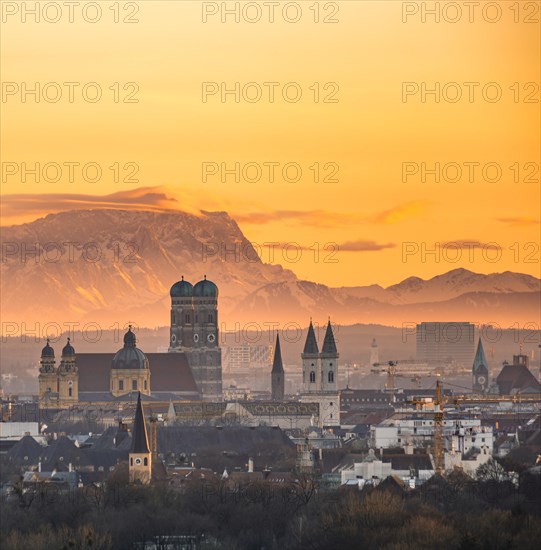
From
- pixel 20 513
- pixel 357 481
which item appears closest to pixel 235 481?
pixel 357 481

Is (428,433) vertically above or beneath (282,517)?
above

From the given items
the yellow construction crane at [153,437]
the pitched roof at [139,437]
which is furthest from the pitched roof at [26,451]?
the pitched roof at [139,437]

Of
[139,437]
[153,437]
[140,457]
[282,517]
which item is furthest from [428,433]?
[282,517]

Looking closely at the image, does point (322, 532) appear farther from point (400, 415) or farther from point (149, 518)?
point (400, 415)

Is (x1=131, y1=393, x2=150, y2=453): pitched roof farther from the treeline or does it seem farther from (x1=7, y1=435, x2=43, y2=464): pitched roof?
the treeline

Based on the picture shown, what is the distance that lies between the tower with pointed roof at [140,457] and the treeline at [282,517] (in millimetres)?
10003

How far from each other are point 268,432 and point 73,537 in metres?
85.0

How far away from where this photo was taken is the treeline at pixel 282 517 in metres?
94.3

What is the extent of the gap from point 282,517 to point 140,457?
34.6m

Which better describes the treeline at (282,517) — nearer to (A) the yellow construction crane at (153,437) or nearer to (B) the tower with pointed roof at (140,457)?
(B) the tower with pointed roof at (140,457)

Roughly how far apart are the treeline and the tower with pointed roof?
1000cm

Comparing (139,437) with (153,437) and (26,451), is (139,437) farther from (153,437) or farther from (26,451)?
(153,437)

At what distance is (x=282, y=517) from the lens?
109125mm

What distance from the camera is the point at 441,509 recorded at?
11000 cm
